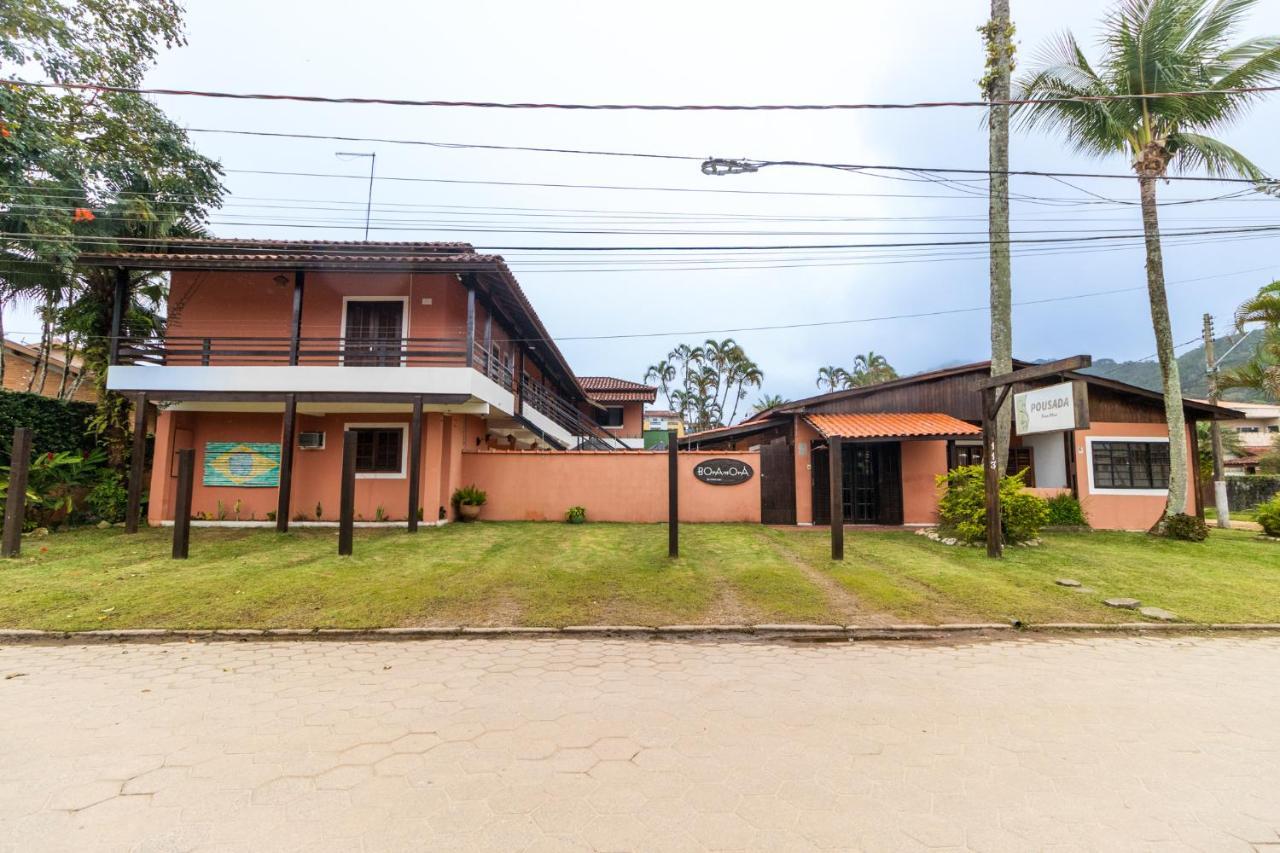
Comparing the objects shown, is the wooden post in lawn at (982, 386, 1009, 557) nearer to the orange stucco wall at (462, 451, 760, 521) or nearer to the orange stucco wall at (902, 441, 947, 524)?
the orange stucco wall at (902, 441, 947, 524)

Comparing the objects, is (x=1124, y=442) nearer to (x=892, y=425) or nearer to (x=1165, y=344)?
(x=1165, y=344)

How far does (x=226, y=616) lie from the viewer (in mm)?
6148

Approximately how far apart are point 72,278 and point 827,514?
19606mm

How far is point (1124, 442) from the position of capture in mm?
Answer: 14930

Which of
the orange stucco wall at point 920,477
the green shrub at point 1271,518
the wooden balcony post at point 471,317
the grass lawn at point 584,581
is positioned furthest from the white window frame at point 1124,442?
the wooden balcony post at point 471,317

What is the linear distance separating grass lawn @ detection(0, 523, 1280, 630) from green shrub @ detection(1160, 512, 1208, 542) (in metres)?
0.74

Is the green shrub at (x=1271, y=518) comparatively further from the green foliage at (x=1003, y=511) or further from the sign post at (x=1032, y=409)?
the sign post at (x=1032, y=409)

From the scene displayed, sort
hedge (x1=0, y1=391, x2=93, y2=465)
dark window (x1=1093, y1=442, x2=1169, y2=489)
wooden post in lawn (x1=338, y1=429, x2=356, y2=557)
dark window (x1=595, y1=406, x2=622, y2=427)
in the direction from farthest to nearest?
dark window (x1=595, y1=406, x2=622, y2=427), dark window (x1=1093, y1=442, x2=1169, y2=489), hedge (x1=0, y1=391, x2=93, y2=465), wooden post in lawn (x1=338, y1=429, x2=356, y2=557)

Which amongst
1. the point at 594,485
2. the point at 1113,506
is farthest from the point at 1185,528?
the point at 594,485

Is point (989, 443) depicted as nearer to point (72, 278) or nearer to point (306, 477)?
point (306, 477)

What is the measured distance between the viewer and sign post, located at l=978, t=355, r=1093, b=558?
27.2 ft

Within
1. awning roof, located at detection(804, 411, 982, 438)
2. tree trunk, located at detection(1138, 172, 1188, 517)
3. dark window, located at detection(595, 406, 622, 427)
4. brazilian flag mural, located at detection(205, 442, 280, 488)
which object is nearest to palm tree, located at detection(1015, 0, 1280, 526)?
tree trunk, located at detection(1138, 172, 1188, 517)

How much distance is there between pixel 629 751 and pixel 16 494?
10995 mm

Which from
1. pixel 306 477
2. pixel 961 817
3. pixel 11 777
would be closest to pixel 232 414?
pixel 306 477
